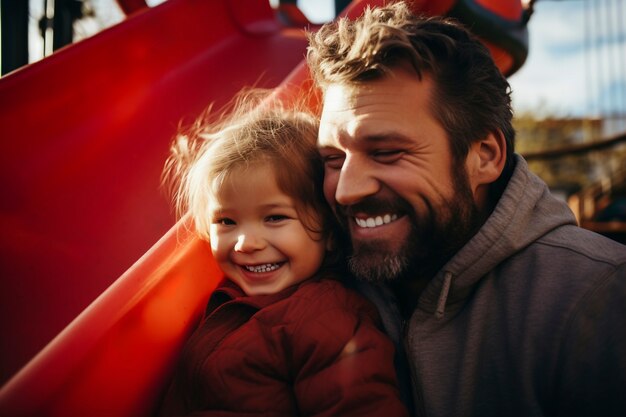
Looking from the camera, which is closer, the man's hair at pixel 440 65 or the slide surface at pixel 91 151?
the man's hair at pixel 440 65

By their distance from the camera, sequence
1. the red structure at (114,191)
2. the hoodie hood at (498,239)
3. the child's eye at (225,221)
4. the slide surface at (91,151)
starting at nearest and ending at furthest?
the red structure at (114,191)
the hoodie hood at (498,239)
the child's eye at (225,221)
the slide surface at (91,151)

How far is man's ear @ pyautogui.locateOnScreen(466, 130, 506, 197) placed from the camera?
1.63 m

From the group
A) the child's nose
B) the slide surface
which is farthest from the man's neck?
the slide surface

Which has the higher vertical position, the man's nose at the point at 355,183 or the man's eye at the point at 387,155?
the man's eye at the point at 387,155

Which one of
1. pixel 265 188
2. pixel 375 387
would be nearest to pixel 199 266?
pixel 265 188

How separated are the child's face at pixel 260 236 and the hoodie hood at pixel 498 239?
400 mm

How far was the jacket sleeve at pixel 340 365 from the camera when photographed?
4.14 ft

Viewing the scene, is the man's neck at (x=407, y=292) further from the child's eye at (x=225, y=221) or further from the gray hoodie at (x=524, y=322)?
the child's eye at (x=225, y=221)

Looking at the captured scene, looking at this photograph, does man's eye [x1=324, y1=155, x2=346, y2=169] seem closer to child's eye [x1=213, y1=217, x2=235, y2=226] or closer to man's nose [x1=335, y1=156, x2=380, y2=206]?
man's nose [x1=335, y1=156, x2=380, y2=206]

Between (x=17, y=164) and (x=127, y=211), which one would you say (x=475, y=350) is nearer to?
(x=127, y=211)

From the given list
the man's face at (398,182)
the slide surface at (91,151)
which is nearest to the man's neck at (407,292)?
the man's face at (398,182)

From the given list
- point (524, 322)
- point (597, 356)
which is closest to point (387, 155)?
point (524, 322)

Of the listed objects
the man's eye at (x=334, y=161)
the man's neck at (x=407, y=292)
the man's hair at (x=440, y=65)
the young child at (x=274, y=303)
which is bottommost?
the man's neck at (x=407, y=292)

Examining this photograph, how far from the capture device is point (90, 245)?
2.18m
